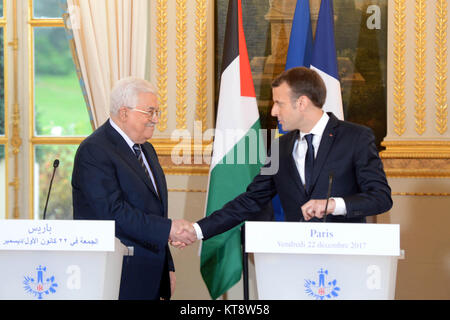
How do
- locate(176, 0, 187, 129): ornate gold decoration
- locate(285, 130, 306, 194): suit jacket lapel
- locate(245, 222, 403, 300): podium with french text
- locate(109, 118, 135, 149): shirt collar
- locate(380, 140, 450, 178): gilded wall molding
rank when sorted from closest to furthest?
1. locate(245, 222, 403, 300): podium with french text
2. locate(285, 130, 306, 194): suit jacket lapel
3. locate(109, 118, 135, 149): shirt collar
4. locate(380, 140, 450, 178): gilded wall molding
5. locate(176, 0, 187, 129): ornate gold decoration

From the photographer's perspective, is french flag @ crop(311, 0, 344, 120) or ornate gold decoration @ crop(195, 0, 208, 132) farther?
ornate gold decoration @ crop(195, 0, 208, 132)

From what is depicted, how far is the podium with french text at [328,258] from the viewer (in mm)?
2119

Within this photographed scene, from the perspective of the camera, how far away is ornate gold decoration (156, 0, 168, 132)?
470 cm

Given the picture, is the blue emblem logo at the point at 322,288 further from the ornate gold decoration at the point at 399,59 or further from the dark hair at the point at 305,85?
the ornate gold decoration at the point at 399,59

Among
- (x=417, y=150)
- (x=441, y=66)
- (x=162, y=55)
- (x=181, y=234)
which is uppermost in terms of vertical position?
(x=162, y=55)

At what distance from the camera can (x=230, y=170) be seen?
4199mm

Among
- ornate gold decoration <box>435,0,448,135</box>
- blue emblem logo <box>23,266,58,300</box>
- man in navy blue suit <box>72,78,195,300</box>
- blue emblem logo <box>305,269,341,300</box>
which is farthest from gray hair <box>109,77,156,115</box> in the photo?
ornate gold decoration <box>435,0,448,135</box>

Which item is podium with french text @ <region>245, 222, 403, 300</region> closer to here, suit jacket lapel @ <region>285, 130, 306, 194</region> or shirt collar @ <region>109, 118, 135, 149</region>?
suit jacket lapel @ <region>285, 130, 306, 194</region>

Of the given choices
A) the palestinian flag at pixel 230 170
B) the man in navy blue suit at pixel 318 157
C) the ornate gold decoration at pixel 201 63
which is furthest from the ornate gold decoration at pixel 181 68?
the man in navy blue suit at pixel 318 157

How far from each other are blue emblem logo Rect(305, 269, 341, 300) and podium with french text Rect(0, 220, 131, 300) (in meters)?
0.72

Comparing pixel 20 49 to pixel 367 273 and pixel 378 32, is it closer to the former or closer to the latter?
pixel 378 32

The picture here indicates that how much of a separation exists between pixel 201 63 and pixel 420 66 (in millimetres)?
1655

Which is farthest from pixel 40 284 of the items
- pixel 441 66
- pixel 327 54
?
pixel 441 66

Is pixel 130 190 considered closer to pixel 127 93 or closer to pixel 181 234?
pixel 181 234
